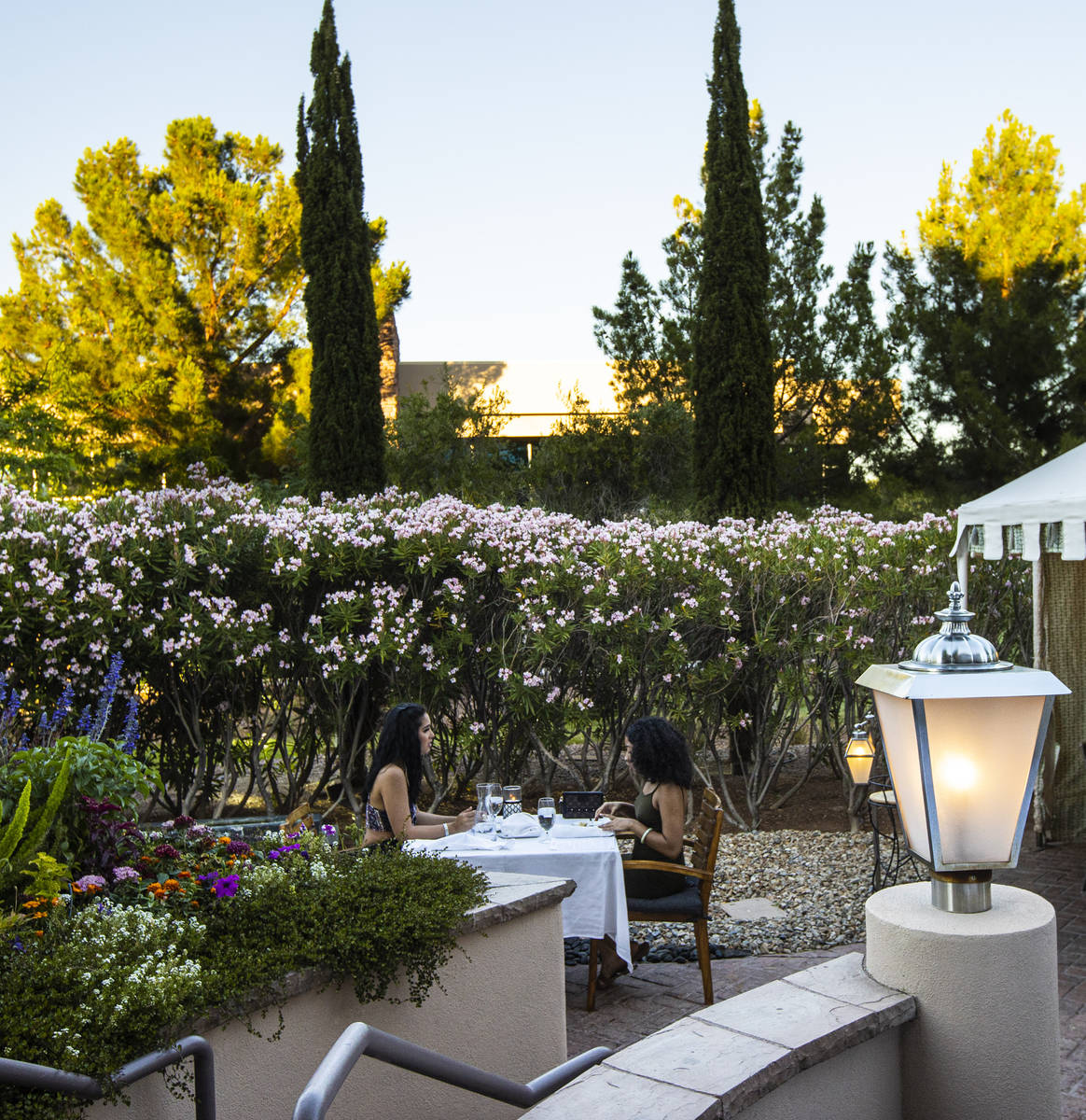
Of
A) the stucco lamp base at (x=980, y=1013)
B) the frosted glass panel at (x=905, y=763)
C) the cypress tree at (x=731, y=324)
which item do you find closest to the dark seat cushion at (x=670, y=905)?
the stucco lamp base at (x=980, y=1013)

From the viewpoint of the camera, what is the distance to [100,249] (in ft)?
65.9

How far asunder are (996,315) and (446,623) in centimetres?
1237

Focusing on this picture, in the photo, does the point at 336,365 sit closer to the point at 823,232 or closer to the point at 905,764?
the point at 823,232

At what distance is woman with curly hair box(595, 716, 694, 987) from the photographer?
5195 mm

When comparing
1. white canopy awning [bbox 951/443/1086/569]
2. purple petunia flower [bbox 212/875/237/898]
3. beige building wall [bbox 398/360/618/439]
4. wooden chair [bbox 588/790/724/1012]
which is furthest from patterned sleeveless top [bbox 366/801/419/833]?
beige building wall [bbox 398/360/618/439]

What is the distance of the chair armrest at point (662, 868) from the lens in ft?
16.5

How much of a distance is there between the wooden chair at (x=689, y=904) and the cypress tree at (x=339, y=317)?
8.77 metres

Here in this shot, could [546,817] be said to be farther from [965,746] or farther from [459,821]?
[965,746]

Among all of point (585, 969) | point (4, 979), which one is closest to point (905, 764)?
point (4, 979)

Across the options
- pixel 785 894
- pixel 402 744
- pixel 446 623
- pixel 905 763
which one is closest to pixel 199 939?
pixel 905 763

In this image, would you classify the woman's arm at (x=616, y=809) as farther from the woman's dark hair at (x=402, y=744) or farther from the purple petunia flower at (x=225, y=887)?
the purple petunia flower at (x=225, y=887)

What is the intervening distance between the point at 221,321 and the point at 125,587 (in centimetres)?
1376

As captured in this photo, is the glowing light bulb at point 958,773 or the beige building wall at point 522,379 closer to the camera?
the glowing light bulb at point 958,773

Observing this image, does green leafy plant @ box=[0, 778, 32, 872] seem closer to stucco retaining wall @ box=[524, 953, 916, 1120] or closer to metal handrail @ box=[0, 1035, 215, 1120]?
metal handrail @ box=[0, 1035, 215, 1120]
